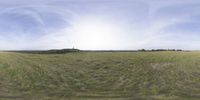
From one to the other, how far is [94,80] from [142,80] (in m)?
6.64

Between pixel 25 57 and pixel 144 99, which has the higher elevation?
pixel 25 57

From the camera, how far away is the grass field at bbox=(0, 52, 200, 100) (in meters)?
50.0

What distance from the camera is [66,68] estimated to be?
6253cm

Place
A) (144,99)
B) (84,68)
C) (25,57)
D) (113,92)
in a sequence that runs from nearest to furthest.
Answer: (144,99) < (113,92) < (84,68) < (25,57)

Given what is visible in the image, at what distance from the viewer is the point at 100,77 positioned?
5819 cm

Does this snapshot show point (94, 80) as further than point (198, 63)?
No

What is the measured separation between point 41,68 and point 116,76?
11229mm

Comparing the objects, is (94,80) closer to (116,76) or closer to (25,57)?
(116,76)

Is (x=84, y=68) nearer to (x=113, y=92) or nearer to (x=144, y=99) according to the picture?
(x=113, y=92)

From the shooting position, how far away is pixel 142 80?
5772cm

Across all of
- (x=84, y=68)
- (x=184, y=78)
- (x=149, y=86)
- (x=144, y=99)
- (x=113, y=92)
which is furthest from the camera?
(x=84, y=68)

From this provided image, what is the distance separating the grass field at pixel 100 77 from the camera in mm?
50000

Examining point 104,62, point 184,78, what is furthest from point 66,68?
point 184,78

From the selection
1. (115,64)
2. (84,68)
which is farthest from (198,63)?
(84,68)
